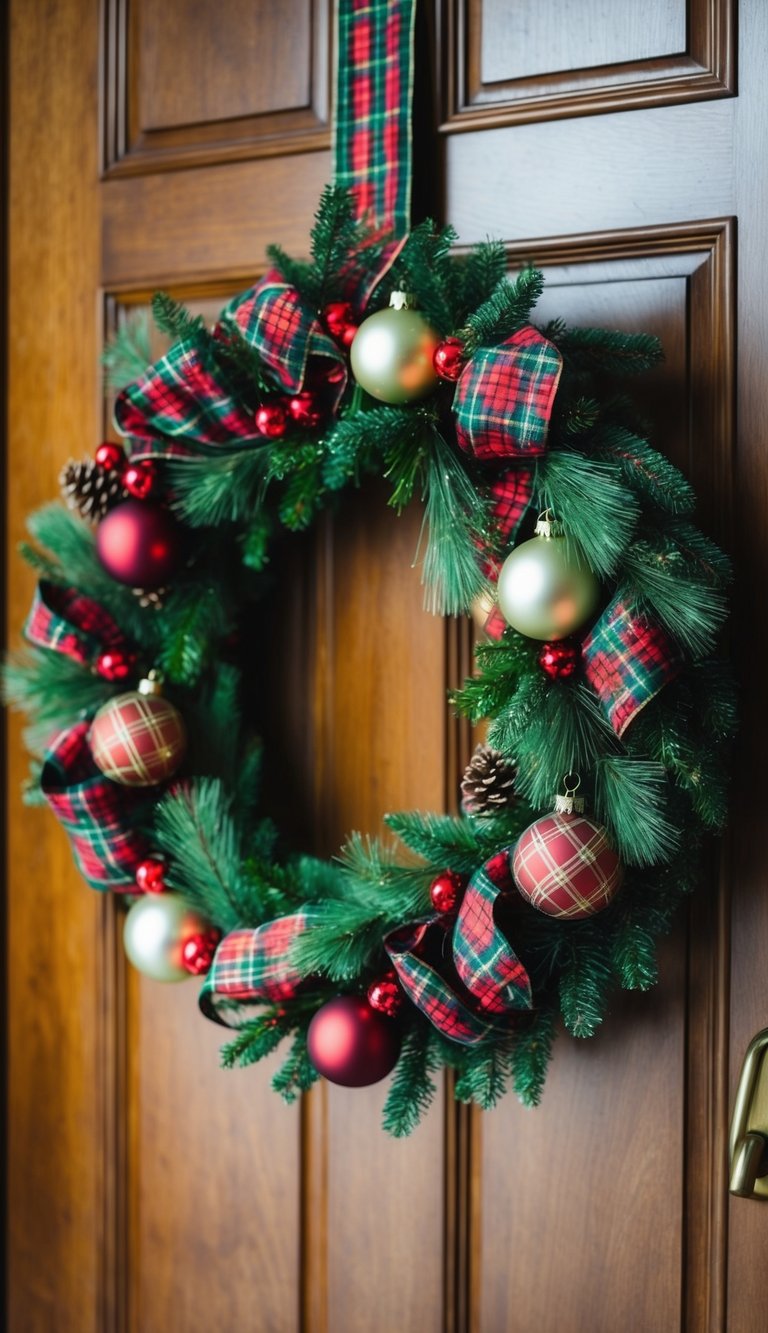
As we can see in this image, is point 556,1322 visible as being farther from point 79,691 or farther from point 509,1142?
point 79,691

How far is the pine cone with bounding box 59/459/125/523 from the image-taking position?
0.87m

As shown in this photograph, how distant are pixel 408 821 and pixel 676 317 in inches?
16.2

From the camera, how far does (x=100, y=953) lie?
1005 mm

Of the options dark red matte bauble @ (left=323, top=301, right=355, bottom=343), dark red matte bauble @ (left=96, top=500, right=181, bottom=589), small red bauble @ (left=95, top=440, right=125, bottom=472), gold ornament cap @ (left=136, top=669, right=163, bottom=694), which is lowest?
gold ornament cap @ (left=136, top=669, right=163, bottom=694)

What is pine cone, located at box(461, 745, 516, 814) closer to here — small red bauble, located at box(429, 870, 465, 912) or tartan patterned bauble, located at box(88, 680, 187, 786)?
small red bauble, located at box(429, 870, 465, 912)

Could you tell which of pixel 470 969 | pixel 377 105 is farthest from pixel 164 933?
pixel 377 105

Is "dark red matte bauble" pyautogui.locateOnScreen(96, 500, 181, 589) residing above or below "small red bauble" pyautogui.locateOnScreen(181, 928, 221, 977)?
above

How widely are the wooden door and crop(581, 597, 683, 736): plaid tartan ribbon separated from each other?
0.15 meters

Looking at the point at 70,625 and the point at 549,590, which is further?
the point at 70,625

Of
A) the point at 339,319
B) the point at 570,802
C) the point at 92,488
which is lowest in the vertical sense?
the point at 570,802

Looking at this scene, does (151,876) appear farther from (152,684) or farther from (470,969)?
(470,969)

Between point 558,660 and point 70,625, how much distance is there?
392mm

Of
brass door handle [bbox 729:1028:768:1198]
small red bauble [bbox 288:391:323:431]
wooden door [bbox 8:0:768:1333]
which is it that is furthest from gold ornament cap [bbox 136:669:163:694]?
brass door handle [bbox 729:1028:768:1198]

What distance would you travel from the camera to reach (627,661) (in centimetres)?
68
